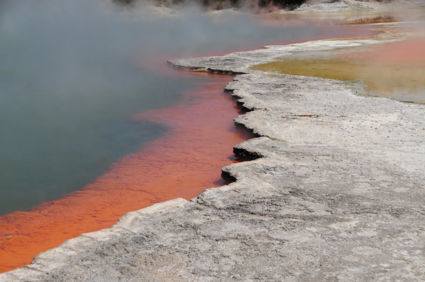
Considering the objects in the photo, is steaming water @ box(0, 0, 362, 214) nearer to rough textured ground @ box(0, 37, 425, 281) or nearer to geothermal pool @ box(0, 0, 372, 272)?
geothermal pool @ box(0, 0, 372, 272)

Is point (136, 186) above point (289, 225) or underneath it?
underneath

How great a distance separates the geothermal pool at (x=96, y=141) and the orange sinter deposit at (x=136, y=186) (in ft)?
0.03

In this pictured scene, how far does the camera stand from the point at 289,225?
3285mm

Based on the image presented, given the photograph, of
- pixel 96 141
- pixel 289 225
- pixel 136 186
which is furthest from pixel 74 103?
pixel 289 225

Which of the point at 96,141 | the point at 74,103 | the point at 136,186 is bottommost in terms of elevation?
the point at 136,186

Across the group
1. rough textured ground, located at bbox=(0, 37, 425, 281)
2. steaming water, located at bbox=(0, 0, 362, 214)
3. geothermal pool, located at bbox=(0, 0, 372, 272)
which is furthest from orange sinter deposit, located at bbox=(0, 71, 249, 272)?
rough textured ground, located at bbox=(0, 37, 425, 281)

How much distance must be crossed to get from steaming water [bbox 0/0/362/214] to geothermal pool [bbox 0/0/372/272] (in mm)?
17

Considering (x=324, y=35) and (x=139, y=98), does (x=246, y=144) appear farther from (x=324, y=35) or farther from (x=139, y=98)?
(x=324, y=35)

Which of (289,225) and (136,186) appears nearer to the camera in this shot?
(289,225)

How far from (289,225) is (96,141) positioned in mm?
3762

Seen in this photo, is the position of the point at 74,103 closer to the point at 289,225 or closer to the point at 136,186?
the point at 136,186

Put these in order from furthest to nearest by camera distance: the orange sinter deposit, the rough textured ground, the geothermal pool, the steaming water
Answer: the steaming water
the geothermal pool
the orange sinter deposit
the rough textured ground

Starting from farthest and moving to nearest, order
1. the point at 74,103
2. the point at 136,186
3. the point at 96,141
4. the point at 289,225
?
1. the point at 74,103
2. the point at 96,141
3. the point at 136,186
4. the point at 289,225

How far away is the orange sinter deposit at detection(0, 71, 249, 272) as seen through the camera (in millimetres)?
3914
